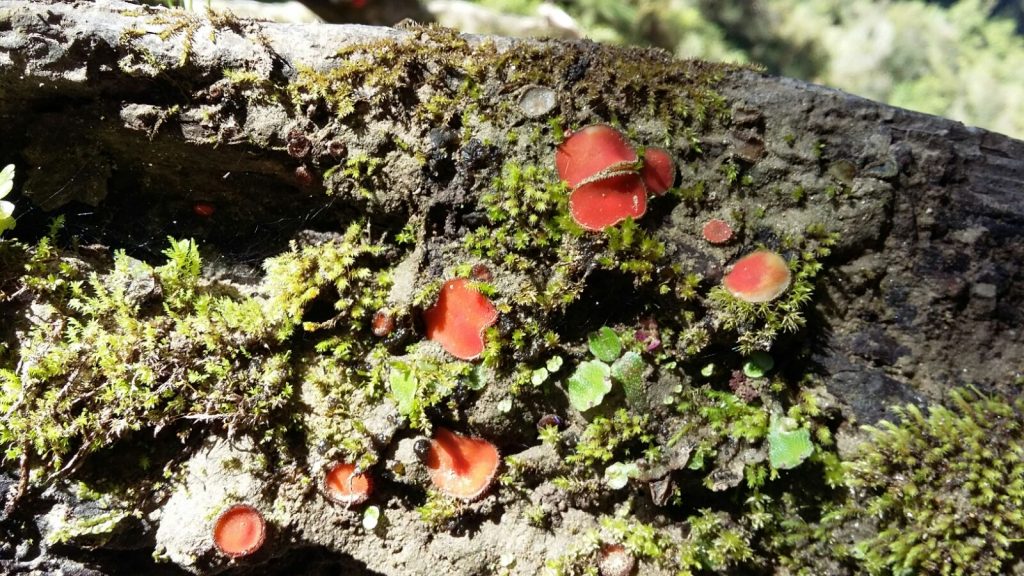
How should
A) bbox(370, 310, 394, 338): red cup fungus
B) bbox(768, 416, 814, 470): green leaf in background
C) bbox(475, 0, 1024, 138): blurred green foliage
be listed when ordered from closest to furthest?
bbox(768, 416, 814, 470): green leaf in background, bbox(370, 310, 394, 338): red cup fungus, bbox(475, 0, 1024, 138): blurred green foliage

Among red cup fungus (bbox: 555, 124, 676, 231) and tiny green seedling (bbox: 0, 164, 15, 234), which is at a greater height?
red cup fungus (bbox: 555, 124, 676, 231)

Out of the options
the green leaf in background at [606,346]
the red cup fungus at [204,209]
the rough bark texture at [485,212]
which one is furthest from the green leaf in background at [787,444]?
the red cup fungus at [204,209]

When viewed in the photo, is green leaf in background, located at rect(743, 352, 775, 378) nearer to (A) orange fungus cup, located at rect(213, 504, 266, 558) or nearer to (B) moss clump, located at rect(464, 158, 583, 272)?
(B) moss clump, located at rect(464, 158, 583, 272)

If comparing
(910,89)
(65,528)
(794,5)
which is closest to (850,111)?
(65,528)

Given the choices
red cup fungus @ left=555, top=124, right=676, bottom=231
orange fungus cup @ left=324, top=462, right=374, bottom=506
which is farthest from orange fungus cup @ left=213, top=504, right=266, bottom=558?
red cup fungus @ left=555, top=124, right=676, bottom=231

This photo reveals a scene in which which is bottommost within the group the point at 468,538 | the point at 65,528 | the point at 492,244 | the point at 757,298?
the point at 65,528

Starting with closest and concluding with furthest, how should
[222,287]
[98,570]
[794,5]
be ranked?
[98,570] → [222,287] → [794,5]

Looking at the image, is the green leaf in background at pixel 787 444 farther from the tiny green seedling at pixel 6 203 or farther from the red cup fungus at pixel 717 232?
the tiny green seedling at pixel 6 203

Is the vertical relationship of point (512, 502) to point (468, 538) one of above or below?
above

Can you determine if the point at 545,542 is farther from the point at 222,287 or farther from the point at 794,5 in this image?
the point at 794,5
